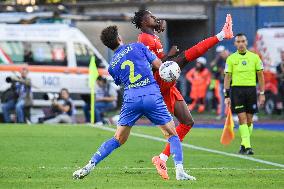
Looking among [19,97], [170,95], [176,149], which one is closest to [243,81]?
[170,95]

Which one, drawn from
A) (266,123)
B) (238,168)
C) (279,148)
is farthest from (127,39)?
(238,168)

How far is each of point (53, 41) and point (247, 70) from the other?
14450 mm

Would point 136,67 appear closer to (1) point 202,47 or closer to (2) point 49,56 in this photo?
(1) point 202,47

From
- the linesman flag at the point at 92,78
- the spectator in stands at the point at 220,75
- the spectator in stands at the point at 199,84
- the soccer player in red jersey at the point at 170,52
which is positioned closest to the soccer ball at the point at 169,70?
the soccer player in red jersey at the point at 170,52

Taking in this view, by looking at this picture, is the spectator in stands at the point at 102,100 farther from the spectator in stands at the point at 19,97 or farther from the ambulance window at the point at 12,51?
the ambulance window at the point at 12,51

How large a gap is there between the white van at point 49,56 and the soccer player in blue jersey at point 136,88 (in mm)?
19195

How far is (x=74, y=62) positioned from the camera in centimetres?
3450

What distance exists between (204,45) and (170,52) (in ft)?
1.54

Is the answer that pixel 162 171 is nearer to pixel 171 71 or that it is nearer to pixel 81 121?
pixel 171 71

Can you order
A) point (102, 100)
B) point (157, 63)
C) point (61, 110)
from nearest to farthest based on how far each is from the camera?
point (157, 63), point (61, 110), point (102, 100)

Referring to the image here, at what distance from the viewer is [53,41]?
34.7m

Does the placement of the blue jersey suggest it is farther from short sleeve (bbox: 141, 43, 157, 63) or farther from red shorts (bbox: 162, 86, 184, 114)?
red shorts (bbox: 162, 86, 184, 114)

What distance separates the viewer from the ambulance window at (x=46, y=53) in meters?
34.5

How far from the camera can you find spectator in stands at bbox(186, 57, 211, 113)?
39.0 m
